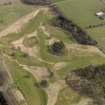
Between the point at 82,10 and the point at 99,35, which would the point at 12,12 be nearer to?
the point at 82,10

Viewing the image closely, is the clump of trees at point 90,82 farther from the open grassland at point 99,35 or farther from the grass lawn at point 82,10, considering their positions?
the grass lawn at point 82,10

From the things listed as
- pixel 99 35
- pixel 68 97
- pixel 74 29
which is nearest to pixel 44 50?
pixel 74 29

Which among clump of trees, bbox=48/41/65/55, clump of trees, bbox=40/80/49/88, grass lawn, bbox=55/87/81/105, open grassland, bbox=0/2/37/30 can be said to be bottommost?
grass lawn, bbox=55/87/81/105

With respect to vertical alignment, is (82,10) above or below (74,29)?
below

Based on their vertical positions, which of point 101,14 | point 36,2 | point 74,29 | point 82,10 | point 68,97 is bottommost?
point 68,97

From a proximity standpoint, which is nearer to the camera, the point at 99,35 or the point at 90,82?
the point at 90,82

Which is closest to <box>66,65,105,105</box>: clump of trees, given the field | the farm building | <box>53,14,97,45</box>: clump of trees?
the field

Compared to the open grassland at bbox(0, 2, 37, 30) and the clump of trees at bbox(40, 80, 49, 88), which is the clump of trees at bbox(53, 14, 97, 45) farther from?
the clump of trees at bbox(40, 80, 49, 88)
